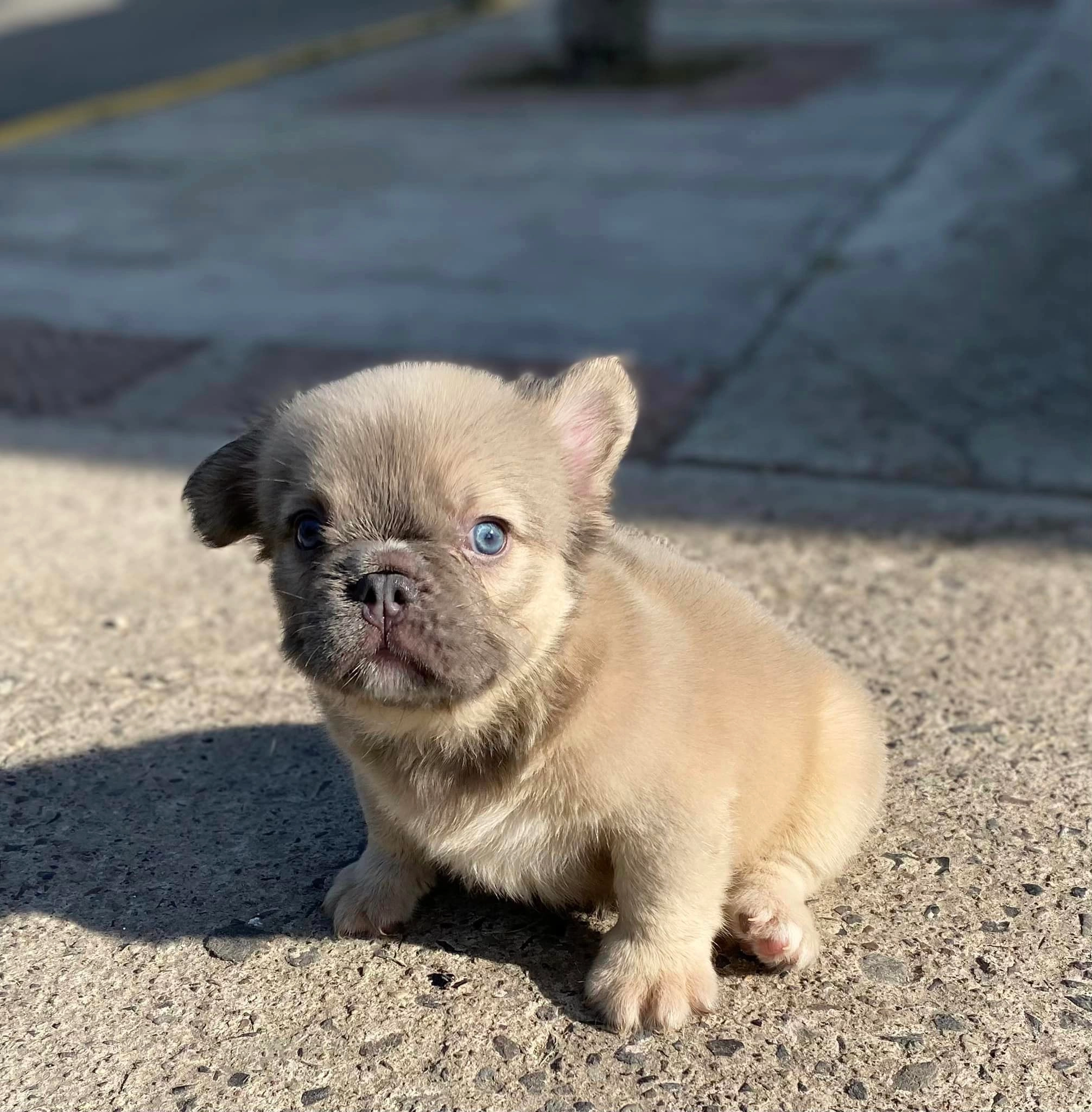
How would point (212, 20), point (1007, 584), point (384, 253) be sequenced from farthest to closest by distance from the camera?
point (212, 20), point (384, 253), point (1007, 584)

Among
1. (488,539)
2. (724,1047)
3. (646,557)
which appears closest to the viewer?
(488,539)

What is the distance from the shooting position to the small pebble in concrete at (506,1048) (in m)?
2.48

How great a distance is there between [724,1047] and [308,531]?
3.77ft

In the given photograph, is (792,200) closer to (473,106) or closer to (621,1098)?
(473,106)

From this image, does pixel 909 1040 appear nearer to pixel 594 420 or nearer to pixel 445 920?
pixel 445 920

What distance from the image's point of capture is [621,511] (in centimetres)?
488

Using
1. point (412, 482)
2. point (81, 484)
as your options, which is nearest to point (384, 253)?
point (81, 484)

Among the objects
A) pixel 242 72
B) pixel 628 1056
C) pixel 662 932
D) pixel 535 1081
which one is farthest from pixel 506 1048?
pixel 242 72

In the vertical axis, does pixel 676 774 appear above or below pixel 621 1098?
above

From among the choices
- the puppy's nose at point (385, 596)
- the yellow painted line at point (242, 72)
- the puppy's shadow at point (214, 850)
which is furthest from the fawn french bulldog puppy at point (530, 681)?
the yellow painted line at point (242, 72)

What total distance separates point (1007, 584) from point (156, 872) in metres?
2.62

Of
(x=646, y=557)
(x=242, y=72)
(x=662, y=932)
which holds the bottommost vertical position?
(x=242, y=72)

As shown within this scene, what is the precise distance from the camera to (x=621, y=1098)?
2.38 meters

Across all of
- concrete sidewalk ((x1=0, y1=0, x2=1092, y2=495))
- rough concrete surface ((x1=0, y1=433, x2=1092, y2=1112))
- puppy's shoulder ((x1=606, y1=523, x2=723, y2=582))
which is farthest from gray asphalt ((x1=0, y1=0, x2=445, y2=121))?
puppy's shoulder ((x1=606, y1=523, x2=723, y2=582))
